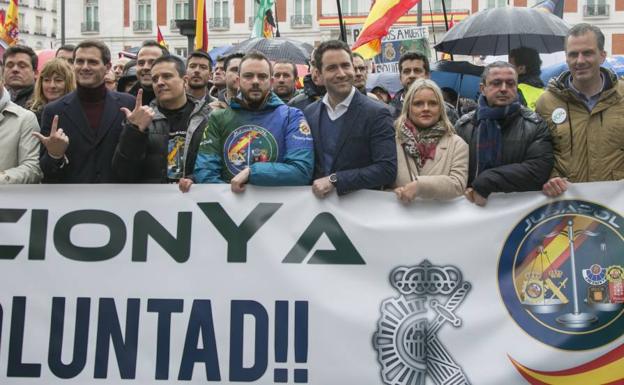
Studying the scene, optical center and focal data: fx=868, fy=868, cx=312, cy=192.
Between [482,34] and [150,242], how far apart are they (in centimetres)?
543

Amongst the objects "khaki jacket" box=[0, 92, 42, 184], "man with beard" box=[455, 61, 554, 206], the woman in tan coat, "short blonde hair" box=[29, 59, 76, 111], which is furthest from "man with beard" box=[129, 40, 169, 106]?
"man with beard" box=[455, 61, 554, 206]

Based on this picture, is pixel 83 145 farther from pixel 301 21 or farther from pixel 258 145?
pixel 301 21

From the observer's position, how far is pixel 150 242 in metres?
4.81

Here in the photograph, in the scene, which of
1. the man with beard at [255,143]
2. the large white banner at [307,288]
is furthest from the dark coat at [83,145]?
the man with beard at [255,143]

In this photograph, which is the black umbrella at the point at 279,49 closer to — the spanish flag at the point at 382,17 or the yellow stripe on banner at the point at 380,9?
the spanish flag at the point at 382,17

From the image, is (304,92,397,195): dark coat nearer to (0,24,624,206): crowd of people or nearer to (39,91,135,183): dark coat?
(0,24,624,206): crowd of people

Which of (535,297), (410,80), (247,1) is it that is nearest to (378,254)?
(535,297)

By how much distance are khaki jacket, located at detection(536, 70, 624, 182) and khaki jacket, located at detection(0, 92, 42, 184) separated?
2952 mm

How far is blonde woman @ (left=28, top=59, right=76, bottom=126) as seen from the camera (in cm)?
595

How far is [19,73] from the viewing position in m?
6.45

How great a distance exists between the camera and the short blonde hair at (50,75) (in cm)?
594

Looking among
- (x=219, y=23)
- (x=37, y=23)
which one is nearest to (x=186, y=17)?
(x=219, y=23)

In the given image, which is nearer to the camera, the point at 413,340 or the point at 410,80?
the point at 413,340

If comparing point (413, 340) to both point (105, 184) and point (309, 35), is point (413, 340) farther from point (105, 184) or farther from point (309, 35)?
point (309, 35)
